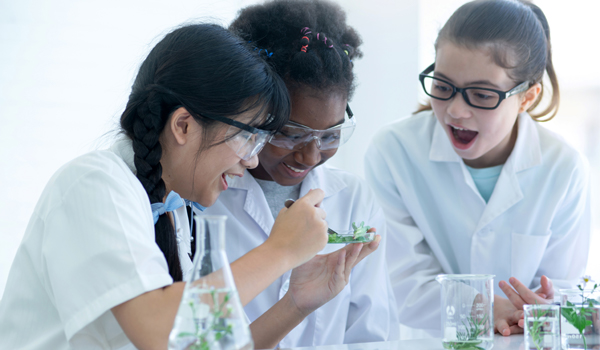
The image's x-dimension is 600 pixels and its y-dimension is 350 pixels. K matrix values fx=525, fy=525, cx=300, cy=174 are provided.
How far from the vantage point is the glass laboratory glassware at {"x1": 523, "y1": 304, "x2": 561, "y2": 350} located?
50.3 inches

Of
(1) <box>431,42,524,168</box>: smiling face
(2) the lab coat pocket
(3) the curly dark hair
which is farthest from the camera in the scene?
(2) the lab coat pocket

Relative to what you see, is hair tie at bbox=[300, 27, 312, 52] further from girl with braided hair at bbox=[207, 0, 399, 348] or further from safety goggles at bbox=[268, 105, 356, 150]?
safety goggles at bbox=[268, 105, 356, 150]

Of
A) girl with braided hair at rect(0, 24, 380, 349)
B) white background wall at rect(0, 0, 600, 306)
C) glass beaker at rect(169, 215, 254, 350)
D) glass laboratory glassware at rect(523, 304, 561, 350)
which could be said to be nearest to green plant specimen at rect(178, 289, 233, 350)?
glass beaker at rect(169, 215, 254, 350)

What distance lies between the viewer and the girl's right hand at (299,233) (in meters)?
1.19

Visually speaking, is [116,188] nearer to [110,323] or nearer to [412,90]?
[110,323]

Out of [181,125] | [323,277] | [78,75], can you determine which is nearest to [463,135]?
[323,277]

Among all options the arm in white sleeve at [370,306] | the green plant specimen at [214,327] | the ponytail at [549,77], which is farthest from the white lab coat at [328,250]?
the green plant specimen at [214,327]

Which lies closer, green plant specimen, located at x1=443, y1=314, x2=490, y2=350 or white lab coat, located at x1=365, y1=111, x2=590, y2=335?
green plant specimen, located at x1=443, y1=314, x2=490, y2=350

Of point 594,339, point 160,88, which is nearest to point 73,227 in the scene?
point 160,88

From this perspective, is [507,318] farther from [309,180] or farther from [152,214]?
[152,214]

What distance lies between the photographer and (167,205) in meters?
1.39

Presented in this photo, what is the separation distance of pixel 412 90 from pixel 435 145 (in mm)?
1305

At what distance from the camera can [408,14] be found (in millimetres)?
3715

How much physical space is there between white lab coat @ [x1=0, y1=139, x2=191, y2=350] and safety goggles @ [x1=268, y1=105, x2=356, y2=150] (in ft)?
1.78
